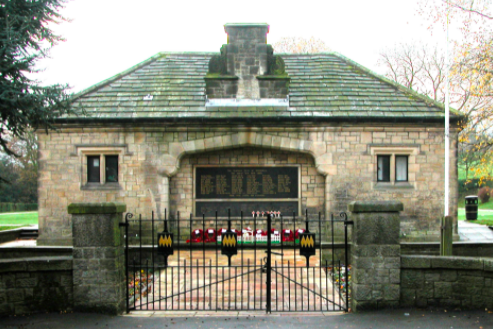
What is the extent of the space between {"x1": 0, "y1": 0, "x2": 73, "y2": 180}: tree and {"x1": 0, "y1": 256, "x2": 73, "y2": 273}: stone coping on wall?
349 centimetres

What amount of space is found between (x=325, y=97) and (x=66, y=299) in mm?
9206

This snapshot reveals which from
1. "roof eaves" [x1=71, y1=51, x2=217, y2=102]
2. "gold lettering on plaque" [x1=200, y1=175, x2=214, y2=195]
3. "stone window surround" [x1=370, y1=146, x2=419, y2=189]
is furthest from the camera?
"roof eaves" [x1=71, y1=51, x2=217, y2=102]

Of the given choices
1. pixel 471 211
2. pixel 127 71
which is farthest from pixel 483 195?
pixel 127 71

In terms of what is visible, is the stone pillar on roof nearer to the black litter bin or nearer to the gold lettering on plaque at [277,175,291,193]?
the gold lettering on plaque at [277,175,291,193]

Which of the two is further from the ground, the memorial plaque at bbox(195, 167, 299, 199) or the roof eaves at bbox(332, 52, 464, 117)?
the roof eaves at bbox(332, 52, 464, 117)

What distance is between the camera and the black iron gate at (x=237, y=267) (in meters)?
6.96

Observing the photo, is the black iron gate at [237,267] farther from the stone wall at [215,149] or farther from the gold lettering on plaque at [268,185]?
the stone wall at [215,149]

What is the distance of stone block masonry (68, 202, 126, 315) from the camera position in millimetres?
6672

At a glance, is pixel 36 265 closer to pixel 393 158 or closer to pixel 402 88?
pixel 393 158

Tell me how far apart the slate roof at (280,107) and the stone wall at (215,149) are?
0.39m

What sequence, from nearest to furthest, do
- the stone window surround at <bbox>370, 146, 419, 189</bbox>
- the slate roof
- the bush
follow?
the slate roof, the stone window surround at <bbox>370, 146, 419, 189</bbox>, the bush

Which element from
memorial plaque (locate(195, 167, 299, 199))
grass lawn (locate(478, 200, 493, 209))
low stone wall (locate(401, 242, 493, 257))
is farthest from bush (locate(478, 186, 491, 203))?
memorial plaque (locate(195, 167, 299, 199))

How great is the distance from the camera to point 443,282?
22.2ft

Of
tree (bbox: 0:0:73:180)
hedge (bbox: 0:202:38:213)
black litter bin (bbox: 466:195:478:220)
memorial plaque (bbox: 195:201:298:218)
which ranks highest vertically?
tree (bbox: 0:0:73:180)
